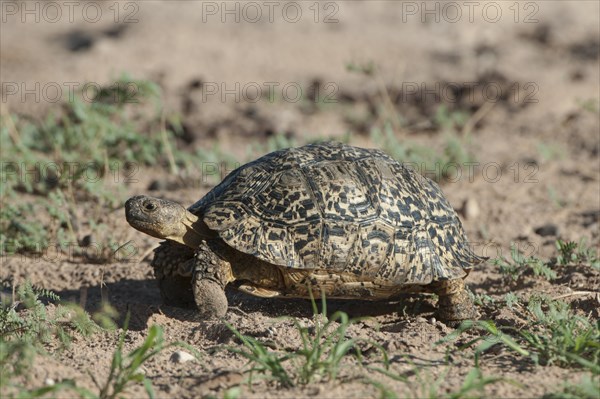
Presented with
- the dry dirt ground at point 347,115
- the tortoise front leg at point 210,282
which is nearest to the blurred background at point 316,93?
the dry dirt ground at point 347,115

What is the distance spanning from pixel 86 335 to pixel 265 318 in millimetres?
1100

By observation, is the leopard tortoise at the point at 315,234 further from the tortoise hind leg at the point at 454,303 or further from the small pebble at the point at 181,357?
the small pebble at the point at 181,357

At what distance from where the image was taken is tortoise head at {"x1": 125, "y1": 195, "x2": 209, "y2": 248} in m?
5.20

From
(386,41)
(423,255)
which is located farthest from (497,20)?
(423,255)

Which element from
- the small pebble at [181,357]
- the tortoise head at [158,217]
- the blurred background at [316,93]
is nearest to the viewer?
the small pebble at [181,357]

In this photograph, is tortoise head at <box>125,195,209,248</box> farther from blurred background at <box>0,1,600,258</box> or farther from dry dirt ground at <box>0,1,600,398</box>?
blurred background at <box>0,1,600,258</box>

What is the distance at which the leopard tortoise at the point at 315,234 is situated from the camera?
16.7ft

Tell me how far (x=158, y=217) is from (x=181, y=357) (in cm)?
104

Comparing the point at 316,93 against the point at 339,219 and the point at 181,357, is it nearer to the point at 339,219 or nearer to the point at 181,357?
the point at 339,219

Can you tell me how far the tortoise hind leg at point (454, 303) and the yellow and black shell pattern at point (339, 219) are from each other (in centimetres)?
9

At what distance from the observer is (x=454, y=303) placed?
529cm

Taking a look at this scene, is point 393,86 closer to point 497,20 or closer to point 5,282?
point 497,20

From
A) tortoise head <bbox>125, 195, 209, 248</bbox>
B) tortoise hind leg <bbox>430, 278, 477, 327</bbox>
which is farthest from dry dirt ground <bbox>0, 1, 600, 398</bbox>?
tortoise head <bbox>125, 195, 209, 248</bbox>

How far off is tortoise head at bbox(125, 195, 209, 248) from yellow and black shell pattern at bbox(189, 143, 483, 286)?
157 mm
